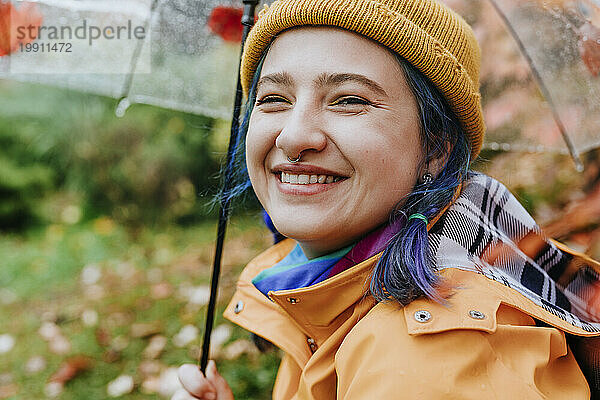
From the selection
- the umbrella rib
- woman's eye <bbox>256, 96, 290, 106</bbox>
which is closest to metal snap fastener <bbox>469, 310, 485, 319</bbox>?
woman's eye <bbox>256, 96, 290, 106</bbox>

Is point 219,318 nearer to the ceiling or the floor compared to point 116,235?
nearer to the ceiling

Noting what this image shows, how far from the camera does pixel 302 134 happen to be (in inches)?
58.4

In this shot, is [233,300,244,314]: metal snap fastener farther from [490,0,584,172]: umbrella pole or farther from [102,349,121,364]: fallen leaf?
[102,349,121,364]: fallen leaf

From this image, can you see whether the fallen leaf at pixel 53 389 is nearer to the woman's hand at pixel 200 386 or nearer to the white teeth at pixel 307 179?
the woman's hand at pixel 200 386

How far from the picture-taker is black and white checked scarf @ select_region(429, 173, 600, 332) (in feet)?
4.64

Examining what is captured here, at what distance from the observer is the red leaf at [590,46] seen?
75.9 inches

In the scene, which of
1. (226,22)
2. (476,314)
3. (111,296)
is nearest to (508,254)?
(476,314)

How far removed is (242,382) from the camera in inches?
120

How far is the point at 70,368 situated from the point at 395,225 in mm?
2443

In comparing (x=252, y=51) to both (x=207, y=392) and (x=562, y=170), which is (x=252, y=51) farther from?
(x=562, y=170)

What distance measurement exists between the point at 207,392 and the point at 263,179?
0.81m

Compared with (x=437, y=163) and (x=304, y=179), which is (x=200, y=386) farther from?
(x=437, y=163)

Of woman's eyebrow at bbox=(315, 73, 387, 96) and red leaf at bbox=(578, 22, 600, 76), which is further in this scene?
red leaf at bbox=(578, 22, 600, 76)

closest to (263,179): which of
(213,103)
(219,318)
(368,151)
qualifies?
(368,151)
